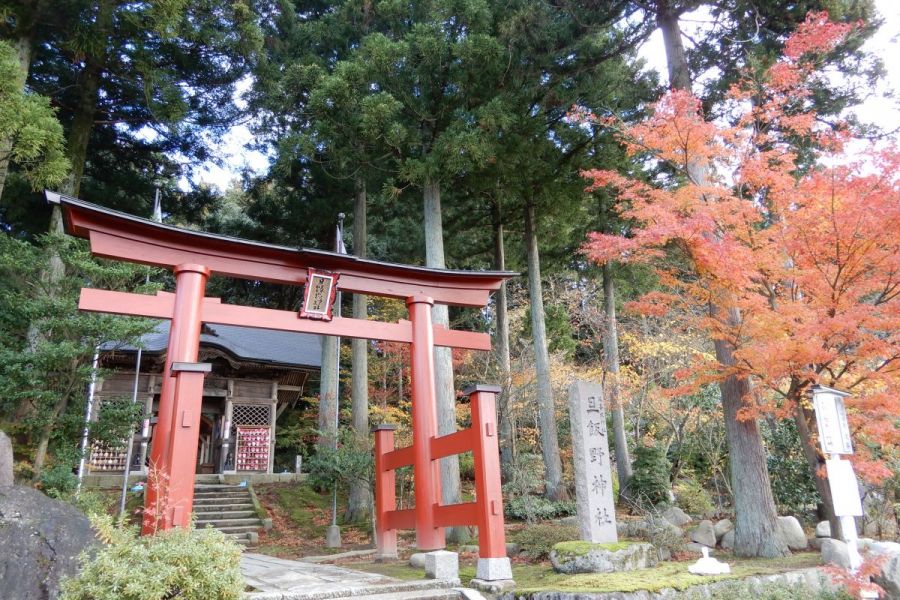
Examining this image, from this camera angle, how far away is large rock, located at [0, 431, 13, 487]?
19.1 ft

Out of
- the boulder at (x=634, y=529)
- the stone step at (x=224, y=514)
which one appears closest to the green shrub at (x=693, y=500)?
the boulder at (x=634, y=529)

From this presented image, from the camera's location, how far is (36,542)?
4.60m

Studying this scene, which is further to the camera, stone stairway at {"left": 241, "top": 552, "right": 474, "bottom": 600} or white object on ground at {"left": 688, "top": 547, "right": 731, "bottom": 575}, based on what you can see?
white object on ground at {"left": 688, "top": 547, "right": 731, "bottom": 575}

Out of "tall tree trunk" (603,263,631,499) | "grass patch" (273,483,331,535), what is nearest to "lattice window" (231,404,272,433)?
"grass patch" (273,483,331,535)

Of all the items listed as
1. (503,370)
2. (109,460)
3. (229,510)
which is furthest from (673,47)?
(109,460)

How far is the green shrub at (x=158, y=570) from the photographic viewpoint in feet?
11.8

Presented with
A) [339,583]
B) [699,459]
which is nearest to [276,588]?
[339,583]

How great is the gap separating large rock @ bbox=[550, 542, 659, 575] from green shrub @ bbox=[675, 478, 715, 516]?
20.5 feet

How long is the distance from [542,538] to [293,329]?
5.00 metres

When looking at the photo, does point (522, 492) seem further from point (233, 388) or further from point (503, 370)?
point (233, 388)

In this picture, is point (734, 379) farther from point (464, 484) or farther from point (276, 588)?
point (464, 484)

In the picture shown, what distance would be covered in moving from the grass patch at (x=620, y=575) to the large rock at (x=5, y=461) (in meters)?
4.07

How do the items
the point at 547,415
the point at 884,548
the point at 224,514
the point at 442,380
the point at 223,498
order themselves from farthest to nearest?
the point at 223,498
the point at 547,415
the point at 224,514
the point at 442,380
the point at 884,548

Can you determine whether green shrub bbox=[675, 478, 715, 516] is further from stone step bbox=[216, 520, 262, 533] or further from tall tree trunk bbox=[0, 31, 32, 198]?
tall tree trunk bbox=[0, 31, 32, 198]
